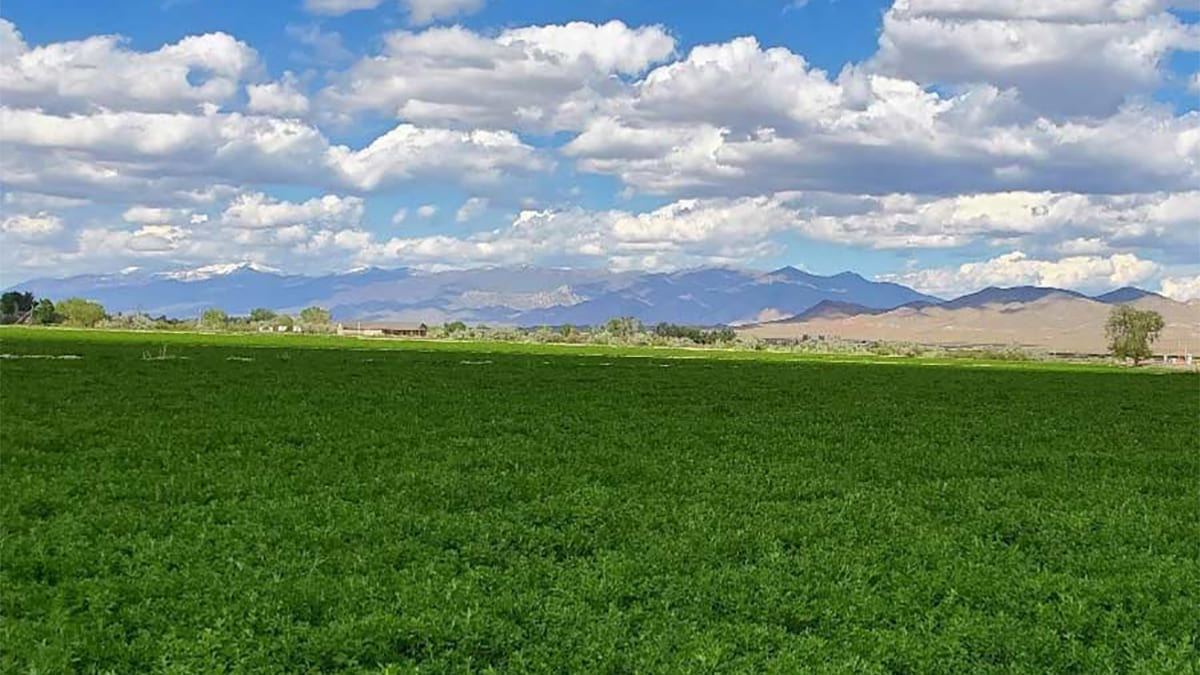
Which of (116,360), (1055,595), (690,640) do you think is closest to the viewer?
(690,640)

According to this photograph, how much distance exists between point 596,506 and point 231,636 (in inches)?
349

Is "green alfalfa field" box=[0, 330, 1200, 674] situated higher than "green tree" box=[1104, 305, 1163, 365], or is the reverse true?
"green tree" box=[1104, 305, 1163, 365]

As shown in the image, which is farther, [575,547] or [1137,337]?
[1137,337]

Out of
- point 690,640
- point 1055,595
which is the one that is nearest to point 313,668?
point 690,640

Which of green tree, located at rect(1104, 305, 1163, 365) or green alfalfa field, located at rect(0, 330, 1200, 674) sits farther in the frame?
green tree, located at rect(1104, 305, 1163, 365)

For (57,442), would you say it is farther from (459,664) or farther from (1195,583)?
(1195,583)

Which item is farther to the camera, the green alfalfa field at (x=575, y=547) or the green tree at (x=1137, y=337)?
Result: the green tree at (x=1137, y=337)

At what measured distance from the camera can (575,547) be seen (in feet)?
56.3

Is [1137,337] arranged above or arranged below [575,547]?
above

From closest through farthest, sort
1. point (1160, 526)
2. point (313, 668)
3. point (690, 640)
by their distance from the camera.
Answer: point (313, 668) → point (690, 640) → point (1160, 526)

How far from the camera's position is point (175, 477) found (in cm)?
2138

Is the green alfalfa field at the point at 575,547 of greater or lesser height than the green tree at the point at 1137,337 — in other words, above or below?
below

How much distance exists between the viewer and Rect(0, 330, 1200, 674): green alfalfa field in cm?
1250

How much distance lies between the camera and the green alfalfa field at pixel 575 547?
12.5 metres
